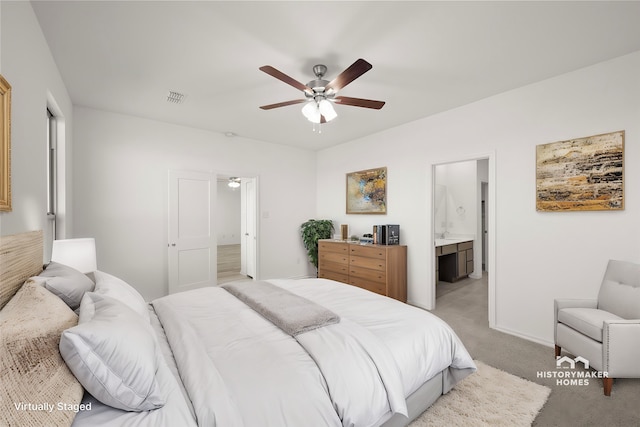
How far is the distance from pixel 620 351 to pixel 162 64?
439cm

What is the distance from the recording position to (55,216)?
2914 mm

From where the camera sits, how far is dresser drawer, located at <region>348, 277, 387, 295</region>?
4.00m

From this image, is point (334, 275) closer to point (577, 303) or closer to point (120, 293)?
point (577, 303)

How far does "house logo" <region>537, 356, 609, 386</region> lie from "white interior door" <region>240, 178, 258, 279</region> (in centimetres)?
430

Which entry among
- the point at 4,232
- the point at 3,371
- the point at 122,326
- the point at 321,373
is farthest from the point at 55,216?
the point at 321,373

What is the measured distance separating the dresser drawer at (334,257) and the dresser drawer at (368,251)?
6.9 inches

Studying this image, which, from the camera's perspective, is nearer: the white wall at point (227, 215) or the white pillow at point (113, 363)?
the white pillow at point (113, 363)

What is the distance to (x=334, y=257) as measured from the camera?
190 inches

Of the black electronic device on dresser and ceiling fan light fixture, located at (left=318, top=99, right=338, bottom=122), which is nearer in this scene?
ceiling fan light fixture, located at (left=318, top=99, right=338, bottom=122)

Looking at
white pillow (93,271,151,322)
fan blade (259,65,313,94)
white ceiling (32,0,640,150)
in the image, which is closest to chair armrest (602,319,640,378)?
white ceiling (32,0,640,150)

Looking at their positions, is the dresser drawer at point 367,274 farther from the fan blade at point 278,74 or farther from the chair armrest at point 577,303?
the fan blade at point 278,74

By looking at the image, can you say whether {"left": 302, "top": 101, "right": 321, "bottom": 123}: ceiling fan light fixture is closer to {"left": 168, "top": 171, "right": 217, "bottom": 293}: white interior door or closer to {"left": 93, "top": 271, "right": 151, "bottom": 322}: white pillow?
{"left": 93, "top": 271, "right": 151, "bottom": 322}: white pillow

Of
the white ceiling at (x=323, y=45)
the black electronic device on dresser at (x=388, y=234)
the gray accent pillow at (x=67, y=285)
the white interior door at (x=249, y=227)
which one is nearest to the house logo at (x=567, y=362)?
the black electronic device on dresser at (x=388, y=234)

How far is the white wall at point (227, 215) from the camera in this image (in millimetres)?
10211
